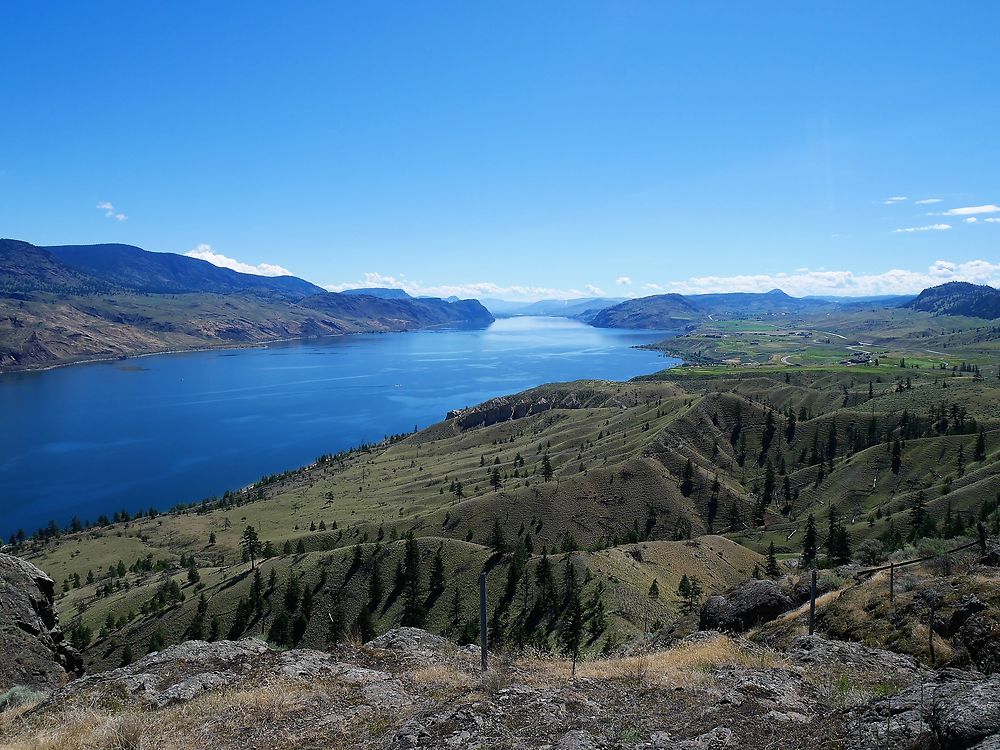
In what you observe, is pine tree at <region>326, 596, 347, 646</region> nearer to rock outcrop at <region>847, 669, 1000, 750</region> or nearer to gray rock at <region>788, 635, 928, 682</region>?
gray rock at <region>788, 635, 928, 682</region>

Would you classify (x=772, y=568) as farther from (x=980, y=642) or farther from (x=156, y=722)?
(x=156, y=722)

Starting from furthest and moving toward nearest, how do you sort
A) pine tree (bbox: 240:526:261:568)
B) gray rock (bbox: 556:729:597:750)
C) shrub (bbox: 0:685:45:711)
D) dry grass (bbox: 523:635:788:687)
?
pine tree (bbox: 240:526:261:568) < dry grass (bbox: 523:635:788:687) < shrub (bbox: 0:685:45:711) < gray rock (bbox: 556:729:597:750)

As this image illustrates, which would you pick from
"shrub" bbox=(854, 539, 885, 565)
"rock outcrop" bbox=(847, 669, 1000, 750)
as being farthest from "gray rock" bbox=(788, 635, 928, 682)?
"shrub" bbox=(854, 539, 885, 565)

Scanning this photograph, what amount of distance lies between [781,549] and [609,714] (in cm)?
9419

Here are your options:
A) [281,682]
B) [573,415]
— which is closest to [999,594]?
[281,682]

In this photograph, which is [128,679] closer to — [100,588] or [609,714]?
[609,714]

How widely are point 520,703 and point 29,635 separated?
59.6 ft

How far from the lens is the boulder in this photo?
86.2 ft

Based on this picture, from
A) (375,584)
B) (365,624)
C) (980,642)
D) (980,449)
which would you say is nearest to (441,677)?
(980,642)

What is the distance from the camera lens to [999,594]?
17.1m

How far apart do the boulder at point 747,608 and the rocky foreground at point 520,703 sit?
8264mm

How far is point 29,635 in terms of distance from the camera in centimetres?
1934

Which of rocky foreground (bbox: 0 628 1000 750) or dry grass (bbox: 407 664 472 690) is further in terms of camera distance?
dry grass (bbox: 407 664 472 690)

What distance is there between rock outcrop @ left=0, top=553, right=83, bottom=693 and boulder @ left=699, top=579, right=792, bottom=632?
26.9 m
